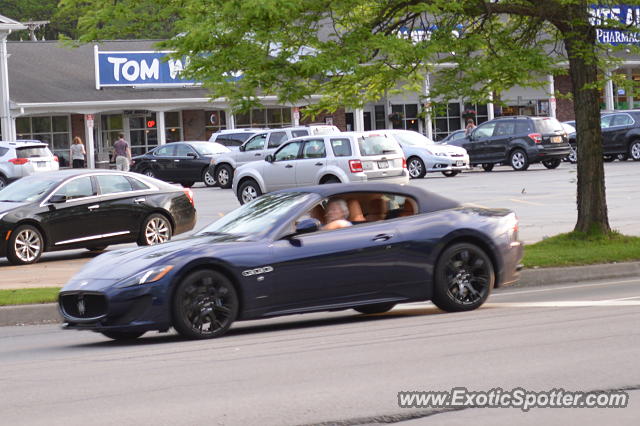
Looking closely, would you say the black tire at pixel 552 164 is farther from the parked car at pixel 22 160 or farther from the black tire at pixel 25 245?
the black tire at pixel 25 245

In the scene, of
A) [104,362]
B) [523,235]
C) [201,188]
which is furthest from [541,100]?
[104,362]

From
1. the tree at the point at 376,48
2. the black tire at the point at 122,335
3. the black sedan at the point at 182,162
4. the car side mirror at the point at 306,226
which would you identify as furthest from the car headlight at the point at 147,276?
the black sedan at the point at 182,162

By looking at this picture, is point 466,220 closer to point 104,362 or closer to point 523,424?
point 104,362

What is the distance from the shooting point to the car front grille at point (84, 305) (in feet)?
33.1

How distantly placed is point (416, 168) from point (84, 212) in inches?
764

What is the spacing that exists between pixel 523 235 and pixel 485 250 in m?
8.13

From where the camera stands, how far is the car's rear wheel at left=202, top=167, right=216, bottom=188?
36934 mm

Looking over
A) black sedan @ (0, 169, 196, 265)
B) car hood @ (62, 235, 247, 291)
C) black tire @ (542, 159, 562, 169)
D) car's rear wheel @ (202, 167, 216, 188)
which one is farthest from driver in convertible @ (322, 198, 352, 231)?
black tire @ (542, 159, 562, 169)

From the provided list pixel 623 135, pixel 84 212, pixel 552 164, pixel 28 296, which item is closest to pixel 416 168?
pixel 552 164

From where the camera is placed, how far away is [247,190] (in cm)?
2889

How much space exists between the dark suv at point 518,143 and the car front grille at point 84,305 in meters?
28.9

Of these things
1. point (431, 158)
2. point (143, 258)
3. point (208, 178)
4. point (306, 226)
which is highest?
point (431, 158)

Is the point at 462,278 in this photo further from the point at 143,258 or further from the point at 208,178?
the point at 208,178

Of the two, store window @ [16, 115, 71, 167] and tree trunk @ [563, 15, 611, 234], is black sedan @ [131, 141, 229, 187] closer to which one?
store window @ [16, 115, 71, 167]
